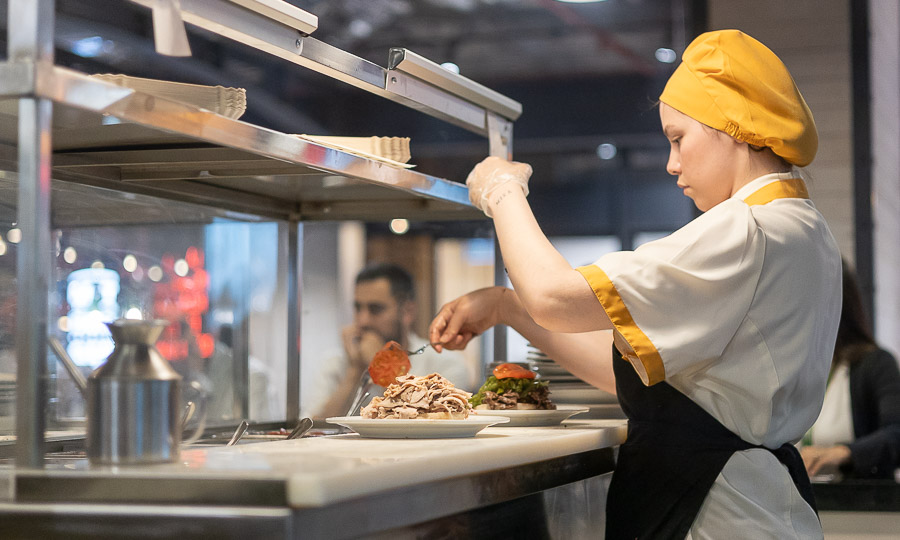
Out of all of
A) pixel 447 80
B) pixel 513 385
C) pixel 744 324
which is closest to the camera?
pixel 744 324

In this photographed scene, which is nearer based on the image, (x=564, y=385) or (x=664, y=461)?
(x=664, y=461)

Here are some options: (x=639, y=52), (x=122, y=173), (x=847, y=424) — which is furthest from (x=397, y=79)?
(x=639, y=52)

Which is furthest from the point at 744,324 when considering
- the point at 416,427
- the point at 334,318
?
the point at 334,318

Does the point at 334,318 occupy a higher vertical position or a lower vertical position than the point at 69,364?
higher

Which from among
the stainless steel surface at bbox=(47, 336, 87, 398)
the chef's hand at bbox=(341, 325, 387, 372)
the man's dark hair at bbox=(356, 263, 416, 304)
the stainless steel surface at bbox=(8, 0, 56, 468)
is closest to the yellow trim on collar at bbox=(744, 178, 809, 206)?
the stainless steel surface at bbox=(8, 0, 56, 468)

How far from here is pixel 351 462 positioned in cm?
129

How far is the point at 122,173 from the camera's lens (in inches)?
88.5

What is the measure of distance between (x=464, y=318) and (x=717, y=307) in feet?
2.29

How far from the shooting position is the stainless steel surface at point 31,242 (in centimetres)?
128

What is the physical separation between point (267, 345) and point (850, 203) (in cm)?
294

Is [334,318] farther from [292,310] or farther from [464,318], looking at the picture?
[464,318]

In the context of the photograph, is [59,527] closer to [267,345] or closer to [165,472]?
[165,472]

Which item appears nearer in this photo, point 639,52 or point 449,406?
point 449,406

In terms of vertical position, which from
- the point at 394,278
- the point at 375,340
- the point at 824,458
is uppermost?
the point at 394,278
